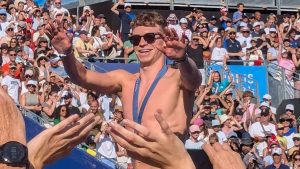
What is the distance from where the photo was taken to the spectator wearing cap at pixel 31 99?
1254 centimetres

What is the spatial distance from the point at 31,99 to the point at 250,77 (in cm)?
619

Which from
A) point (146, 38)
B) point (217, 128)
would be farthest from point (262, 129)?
point (146, 38)

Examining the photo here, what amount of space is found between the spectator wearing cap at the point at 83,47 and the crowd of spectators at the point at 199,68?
2 cm

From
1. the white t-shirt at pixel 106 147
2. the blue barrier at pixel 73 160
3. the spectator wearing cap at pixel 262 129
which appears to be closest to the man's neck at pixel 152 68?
the blue barrier at pixel 73 160

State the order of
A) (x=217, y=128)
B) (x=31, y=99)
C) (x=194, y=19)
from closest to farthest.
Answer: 1. (x=31, y=99)
2. (x=217, y=128)
3. (x=194, y=19)

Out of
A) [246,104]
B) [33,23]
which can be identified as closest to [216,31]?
[246,104]

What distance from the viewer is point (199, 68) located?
16.8 m

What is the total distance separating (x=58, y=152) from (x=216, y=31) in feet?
52.0

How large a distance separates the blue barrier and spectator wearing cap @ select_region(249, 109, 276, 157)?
336 centimetres

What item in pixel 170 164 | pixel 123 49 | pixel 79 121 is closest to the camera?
pixel 170 164

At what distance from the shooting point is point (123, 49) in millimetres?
17172

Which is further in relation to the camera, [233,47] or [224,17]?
[224,17]

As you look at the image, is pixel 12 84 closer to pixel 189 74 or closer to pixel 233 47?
pixel 233 47

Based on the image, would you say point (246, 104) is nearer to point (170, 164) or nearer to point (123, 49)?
point (123, 49)
